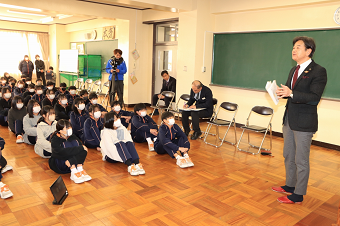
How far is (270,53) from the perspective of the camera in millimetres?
6078

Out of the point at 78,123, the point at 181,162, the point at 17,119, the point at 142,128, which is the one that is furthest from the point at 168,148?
the point at 17,119

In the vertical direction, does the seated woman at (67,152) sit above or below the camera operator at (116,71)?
below

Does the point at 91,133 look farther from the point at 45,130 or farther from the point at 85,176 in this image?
the point at 85,176

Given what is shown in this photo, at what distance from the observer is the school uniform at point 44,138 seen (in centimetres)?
389

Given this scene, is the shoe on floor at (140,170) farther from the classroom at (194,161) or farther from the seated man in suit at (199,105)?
the seated man in suit at (199,105)

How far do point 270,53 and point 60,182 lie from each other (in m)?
4.98

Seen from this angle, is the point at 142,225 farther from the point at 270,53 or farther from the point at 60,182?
the point at 270,53

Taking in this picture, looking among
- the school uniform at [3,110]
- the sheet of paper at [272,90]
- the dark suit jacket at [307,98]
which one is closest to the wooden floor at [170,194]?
the dark suit jacket at [307,98]

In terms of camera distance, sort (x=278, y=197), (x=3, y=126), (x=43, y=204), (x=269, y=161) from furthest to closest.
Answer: (x=3, y=126)
(x=269, y=161)
(x=278, y=197)
(x=43, y=204)

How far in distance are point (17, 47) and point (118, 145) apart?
12908 millimetres

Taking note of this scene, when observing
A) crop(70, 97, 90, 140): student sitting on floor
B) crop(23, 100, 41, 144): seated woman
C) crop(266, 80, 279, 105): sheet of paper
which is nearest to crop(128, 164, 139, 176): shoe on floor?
crop(70, 97, 90, 140): student sitting on floor

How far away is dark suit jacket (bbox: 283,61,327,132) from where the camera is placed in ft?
9.19

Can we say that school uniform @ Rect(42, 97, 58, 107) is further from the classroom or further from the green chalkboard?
the green chalkboard

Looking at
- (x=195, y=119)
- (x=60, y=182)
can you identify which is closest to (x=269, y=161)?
(x=195, y=119)
